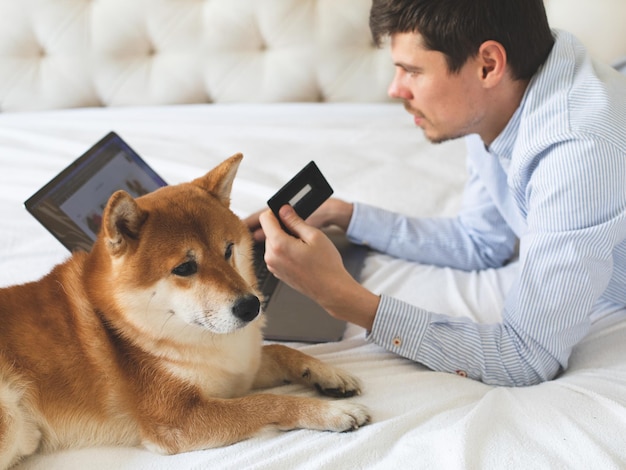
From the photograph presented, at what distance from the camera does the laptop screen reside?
48.8 inches

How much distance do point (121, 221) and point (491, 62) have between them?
2.27 feet

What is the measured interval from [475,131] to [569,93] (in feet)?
0.67

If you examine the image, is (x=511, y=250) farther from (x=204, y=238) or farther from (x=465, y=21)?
(x=204, y=238)

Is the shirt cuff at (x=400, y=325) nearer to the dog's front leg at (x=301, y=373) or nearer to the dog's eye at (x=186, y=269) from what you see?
the dog's front leg at (x=301, y=373)

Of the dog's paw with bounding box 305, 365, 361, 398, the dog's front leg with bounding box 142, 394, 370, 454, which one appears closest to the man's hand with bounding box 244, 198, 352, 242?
the dog's paw with bounding box 305, 365, 361, 398

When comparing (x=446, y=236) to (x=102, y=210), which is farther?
(x=446, y=236)

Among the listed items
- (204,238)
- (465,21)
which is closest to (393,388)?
(204,238)

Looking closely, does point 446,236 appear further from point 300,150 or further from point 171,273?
point 171,273

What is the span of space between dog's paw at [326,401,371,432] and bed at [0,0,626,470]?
2cm

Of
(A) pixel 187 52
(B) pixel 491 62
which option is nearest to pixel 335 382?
(B) pixel 491 62

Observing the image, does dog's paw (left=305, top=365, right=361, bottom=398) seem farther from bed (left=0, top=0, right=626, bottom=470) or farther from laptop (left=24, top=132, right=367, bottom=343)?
laptop (left=24, top=132, right=367, bottom=343)

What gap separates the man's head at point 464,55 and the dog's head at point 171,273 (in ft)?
1.61

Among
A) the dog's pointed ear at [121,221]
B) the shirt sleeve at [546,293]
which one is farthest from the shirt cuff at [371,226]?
the dog's pointed ear at [121,221]

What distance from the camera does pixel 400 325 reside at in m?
1.10
